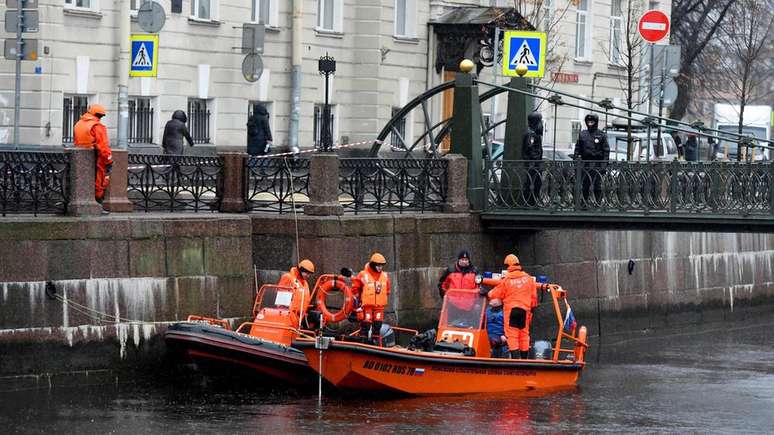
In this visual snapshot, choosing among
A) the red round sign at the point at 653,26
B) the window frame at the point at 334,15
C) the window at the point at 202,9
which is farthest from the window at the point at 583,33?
the red round sign at the point at 653,26

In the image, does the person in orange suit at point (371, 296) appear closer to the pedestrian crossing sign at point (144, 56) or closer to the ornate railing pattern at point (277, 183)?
the ornate railing pattern at point (277, 183)

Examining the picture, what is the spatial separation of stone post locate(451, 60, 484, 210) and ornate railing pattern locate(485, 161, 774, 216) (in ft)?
1.84

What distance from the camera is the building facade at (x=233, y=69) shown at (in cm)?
3138

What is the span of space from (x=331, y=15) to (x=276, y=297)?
55.1 feet

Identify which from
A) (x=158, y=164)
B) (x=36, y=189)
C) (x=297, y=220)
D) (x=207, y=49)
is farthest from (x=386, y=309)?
(x=207, y=49)

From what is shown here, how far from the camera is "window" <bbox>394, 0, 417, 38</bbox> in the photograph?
41156 mm

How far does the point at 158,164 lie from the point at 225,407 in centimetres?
344

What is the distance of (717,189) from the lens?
85.7 ft

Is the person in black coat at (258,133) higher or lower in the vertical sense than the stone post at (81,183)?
higher

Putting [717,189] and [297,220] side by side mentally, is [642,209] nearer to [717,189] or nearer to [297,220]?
[717,189]

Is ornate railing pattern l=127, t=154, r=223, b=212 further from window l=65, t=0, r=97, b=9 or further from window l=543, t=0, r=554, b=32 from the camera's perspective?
window l=543, t=0, r=554, b=32

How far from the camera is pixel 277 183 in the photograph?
81.1 ft

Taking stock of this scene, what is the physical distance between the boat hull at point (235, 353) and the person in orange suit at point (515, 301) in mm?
2476

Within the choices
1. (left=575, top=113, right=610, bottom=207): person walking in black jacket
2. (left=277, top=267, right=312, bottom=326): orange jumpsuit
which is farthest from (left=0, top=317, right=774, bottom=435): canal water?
(left=575, top=113, right=610, bottom=207): person walking in black jacket
